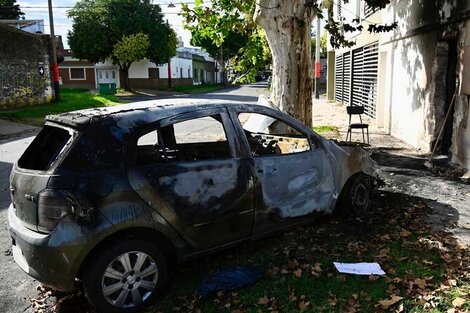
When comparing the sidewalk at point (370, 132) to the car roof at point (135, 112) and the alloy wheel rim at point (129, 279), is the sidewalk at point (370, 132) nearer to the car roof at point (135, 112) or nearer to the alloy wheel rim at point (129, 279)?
the car roof at point (135, 112)

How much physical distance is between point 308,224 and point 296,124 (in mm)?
1204

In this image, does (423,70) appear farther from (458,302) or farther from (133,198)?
(133,198)

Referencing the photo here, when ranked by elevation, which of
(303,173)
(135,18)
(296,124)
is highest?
(135,18)

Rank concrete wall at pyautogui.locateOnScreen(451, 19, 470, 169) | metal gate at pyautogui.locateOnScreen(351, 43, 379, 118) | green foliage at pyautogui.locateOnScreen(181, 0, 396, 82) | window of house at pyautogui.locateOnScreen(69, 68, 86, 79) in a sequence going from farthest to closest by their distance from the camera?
window of house at pyautogui.locateOnScreen(69, 68, 86, 79)
metal gate at pyautogui.locateOnScreen(351, 43, 379, 118)
green foliage at pyautogui.locateOnScreen(181, 0, 396, 82)
concrete wall at pyautogui.locateOnScreen(451, 19, 470, 169)

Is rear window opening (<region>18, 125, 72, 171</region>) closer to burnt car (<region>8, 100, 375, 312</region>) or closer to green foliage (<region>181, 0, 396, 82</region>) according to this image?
burnt car (<region>8, 100, 375, 312</region>)

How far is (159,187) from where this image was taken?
3725mm

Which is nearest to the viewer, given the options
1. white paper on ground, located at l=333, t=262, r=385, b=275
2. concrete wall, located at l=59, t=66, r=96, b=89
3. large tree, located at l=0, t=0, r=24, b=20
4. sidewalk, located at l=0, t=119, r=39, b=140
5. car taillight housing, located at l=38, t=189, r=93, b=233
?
car taillight housing, located at l=38, t=189, r=93, b=233

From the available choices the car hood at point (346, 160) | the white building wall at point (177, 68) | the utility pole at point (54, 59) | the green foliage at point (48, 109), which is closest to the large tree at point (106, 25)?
the white building wall at point (177, 68)

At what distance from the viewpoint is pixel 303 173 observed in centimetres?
483

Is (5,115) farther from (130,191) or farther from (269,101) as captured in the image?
(130,191)

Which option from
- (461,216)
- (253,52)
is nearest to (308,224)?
(461,216)

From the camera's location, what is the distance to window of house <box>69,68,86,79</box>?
176 feet

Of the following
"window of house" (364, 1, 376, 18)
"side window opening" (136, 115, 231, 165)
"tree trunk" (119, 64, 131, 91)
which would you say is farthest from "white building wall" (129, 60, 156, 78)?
"side window opening" (136, 115, 231, 165)

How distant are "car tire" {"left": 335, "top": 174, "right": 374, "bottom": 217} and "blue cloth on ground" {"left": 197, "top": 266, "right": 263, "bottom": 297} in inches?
66.7
